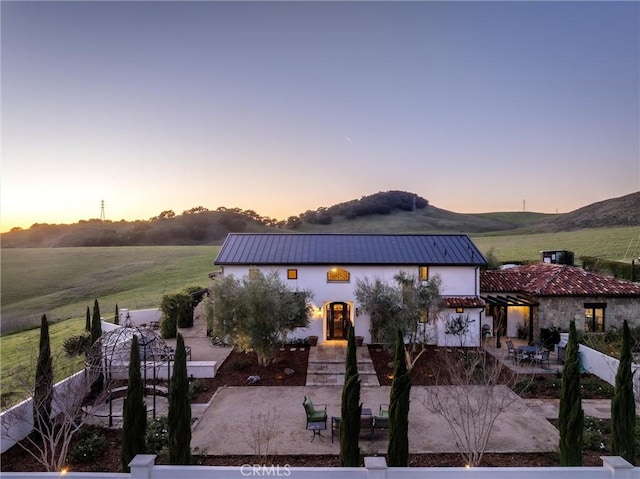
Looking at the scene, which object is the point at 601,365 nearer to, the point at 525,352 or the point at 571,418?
the point at 525,352

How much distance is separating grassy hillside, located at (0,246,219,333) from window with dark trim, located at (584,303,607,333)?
3212 cm

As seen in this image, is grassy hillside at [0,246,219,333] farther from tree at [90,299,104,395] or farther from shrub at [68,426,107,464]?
shrub at [68,426,107,464]

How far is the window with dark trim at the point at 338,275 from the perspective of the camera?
2131cm

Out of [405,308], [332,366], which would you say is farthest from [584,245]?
[332,366]

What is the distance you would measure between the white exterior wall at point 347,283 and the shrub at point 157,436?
10091mm

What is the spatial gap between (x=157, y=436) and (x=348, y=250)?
14695 millimetres

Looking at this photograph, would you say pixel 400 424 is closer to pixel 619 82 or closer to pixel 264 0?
pixel 264 0

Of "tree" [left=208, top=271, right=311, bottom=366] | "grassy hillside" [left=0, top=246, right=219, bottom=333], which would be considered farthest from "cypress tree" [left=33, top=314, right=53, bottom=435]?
"grassy hillside" [left=0, top=246, right=219, bottom=333]

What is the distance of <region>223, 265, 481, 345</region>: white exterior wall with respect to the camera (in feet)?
69.1

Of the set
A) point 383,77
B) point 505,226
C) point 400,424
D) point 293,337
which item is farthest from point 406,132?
point 505,226

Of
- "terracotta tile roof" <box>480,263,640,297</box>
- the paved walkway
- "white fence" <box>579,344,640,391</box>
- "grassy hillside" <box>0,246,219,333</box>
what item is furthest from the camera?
"grassy hillside" <box>0,246,219,333</box>

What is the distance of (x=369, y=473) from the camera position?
23.1ft

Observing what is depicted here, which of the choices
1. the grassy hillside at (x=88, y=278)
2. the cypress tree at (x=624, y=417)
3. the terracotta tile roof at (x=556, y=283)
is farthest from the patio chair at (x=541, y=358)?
the grassy hillside at (x=88, y=278)

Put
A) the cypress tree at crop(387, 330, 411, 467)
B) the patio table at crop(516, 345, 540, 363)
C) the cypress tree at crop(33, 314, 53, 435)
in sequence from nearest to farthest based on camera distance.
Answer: the cypress tree at crop(387, 330, 411, 467) < the cypress tree at crop(33, 314, 53, 435) < the patio table at crop(516, 345, 540, 363)
